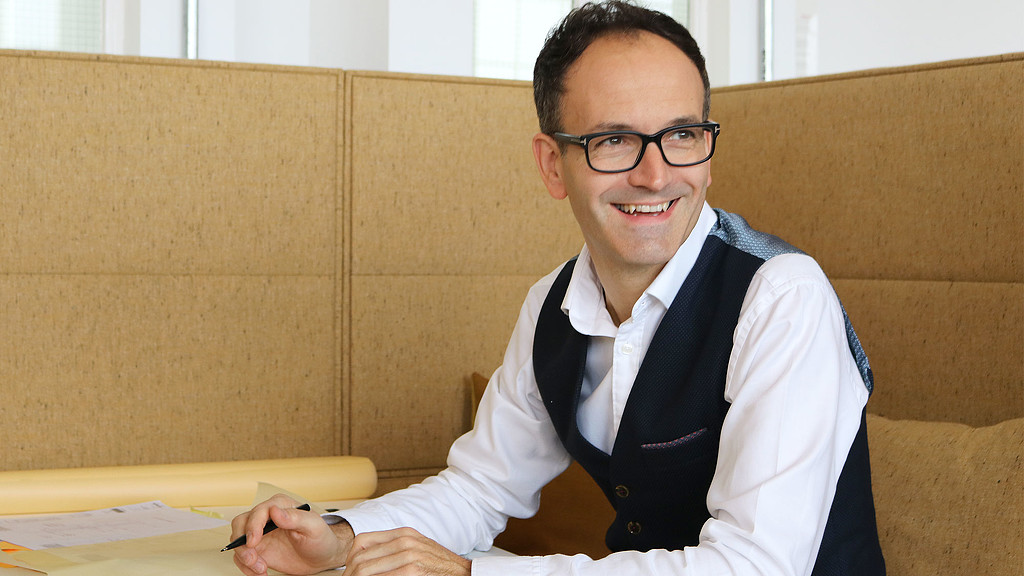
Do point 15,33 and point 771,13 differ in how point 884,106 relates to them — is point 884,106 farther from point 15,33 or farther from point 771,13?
point 15,33

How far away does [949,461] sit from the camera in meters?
1.19

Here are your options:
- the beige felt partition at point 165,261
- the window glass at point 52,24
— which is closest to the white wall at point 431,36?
the window glass at point 52,24

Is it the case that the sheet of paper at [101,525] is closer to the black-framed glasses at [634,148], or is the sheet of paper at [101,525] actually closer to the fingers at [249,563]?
the fingers at [249,563]

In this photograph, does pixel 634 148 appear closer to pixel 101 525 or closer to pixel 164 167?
pixel 101 525

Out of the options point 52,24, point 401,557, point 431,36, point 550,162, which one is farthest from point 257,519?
point 52,24

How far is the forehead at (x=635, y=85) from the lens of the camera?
3.75ft

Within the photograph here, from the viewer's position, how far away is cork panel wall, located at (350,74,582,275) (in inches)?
78.0

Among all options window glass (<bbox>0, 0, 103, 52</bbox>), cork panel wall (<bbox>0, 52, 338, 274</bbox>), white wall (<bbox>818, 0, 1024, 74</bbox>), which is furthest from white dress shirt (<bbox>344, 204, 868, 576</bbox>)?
window glass (<bbox>0, 0, 103, 52</bbox>)

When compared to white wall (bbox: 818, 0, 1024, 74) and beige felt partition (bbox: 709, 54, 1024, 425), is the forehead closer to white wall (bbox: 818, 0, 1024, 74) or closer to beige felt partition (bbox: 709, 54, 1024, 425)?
beige felt partition (bbox: 709, 54, 1024, 425)

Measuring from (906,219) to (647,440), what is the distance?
2.39 feet

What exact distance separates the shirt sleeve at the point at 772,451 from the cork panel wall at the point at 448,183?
104 centimetres

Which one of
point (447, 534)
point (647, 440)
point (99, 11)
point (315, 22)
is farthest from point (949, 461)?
point (99, 11)

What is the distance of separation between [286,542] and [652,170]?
2.05ft

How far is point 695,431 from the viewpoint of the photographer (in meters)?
1.11
